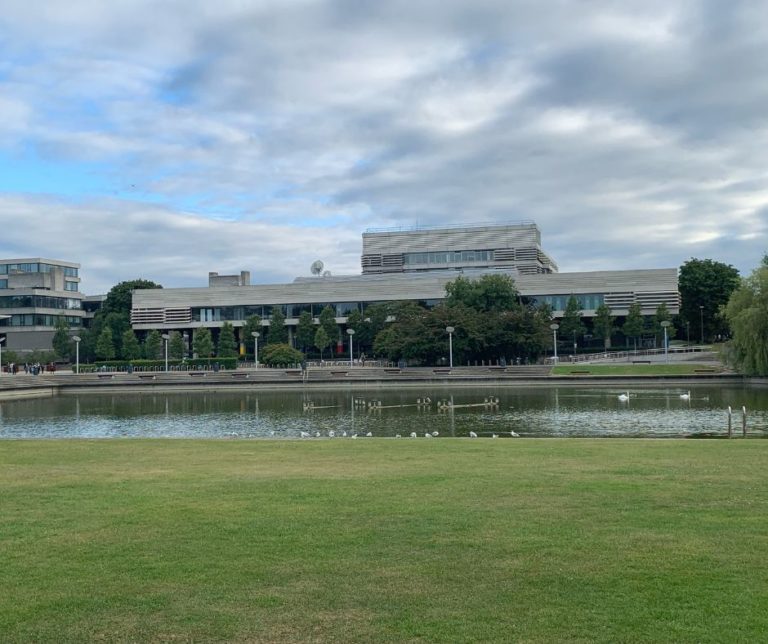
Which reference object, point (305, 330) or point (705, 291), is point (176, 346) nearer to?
point (305, 330)

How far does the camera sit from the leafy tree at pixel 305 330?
96.2m

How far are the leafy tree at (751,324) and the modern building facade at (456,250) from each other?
2229 inches

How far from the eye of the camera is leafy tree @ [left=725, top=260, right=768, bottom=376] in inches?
2084

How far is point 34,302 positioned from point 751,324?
96.5 meters

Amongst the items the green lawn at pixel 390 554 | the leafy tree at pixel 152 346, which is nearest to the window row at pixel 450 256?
the leafy tree at pixel 152 346

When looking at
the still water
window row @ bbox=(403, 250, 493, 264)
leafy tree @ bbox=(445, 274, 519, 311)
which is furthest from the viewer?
window row @ bbox=(403, 250, 493, 264)

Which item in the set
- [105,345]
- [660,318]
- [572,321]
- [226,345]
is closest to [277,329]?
[226,345]

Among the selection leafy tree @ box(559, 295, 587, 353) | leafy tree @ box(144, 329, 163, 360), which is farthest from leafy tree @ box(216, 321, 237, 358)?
leafy tree @ box(559, 295, 587, 353)

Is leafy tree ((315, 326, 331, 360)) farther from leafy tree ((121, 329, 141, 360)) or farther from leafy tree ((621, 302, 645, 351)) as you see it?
leafy tree ((621, 302, 645, 351))

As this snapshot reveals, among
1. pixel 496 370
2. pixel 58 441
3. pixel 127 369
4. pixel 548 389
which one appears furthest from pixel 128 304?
pixel 58 441

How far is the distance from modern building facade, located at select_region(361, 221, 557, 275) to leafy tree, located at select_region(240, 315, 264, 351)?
2646 centimetres

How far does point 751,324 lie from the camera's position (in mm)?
53094

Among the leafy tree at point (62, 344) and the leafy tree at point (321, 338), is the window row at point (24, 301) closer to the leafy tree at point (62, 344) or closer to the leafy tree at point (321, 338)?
the leafy tree at point (62, 344)

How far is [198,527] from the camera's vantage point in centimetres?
934
